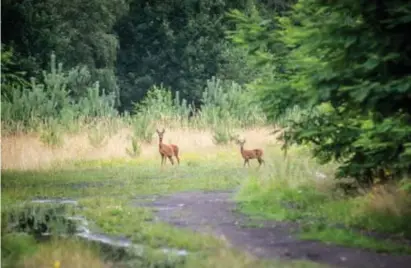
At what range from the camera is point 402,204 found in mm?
10859

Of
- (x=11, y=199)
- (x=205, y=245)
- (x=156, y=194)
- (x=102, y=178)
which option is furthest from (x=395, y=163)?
(x=102, y=178)

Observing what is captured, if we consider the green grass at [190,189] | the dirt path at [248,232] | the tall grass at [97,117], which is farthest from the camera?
the tall grass at [97,117]

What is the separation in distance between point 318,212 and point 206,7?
1298 inches

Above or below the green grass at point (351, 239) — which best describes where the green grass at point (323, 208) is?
above

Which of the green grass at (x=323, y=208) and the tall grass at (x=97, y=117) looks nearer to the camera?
the green grass at (x=323, y=208)

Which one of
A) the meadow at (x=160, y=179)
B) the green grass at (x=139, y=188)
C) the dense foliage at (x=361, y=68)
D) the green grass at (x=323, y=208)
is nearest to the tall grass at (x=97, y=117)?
the meadow at (x=160, y=179)

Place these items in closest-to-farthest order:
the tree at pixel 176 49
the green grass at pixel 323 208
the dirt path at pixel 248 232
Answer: the dirt path at pixel 248 232 → the green grass at pixel 323 208 → the tree at pixel 176 49

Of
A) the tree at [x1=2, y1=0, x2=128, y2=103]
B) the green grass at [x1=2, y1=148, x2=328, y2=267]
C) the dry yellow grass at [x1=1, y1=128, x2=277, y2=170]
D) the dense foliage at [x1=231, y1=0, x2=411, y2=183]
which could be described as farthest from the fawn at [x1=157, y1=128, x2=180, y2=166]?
the tree at [x1=2, y1=0, x2=128, y2=103]

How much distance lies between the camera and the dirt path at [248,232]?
8.57 meters

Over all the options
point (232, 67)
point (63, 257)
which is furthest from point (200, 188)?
point (232, 67)

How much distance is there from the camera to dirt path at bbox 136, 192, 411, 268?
857 cm

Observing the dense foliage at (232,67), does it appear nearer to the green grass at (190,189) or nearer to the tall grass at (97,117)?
the tall grass at (97,117)

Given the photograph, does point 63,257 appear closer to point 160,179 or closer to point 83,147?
point 160,179

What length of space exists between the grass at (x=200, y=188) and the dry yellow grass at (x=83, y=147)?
7 cm
